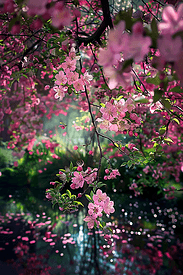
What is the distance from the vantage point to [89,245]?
7.47ft

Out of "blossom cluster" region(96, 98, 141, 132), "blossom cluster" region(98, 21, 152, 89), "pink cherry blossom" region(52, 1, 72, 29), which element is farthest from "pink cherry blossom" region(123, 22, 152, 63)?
"blossom cluster" region(96, 98, 141, 132)

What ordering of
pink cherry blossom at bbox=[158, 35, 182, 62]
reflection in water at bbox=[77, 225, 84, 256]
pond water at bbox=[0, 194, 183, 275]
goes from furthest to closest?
reflection in water at bbox=[77, 225, 84, 256] < pond water at bbox=[0, 194, 183, 275] < pink cherry blossom at bbox=[158, 35, 182, 62]

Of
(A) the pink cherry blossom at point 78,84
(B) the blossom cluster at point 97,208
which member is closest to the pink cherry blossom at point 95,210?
(B) the blossom cluster at point 97,208

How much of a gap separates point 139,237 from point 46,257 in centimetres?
106

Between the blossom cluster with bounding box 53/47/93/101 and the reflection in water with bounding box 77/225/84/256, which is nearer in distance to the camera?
the blossom cluster with bounding box 53/47/93/101

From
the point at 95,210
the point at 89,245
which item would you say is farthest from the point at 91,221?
the point at 89,245

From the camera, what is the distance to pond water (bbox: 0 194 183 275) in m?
1.85

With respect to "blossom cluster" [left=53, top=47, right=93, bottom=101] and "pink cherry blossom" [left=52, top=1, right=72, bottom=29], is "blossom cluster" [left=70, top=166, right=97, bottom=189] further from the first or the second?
"pink cherry blossom" [left=52, top=1, right=72, bottom=29]

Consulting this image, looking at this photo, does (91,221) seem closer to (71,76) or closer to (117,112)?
(117,112)

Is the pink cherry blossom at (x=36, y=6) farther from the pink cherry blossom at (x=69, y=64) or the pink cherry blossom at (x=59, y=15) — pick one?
the pink cherry blossom at (x=69, y=64)

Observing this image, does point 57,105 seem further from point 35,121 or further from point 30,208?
point 30,208

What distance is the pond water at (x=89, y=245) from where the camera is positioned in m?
1.85

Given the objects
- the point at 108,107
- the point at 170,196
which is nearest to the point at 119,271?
the point at 108,107

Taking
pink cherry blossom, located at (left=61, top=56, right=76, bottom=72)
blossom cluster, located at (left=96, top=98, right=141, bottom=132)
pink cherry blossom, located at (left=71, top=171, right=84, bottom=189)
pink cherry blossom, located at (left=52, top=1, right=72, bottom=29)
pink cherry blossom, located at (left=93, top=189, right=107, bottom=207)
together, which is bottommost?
pink cherry blossom, located at (left=93, top=189, right=107, bottom=207)
